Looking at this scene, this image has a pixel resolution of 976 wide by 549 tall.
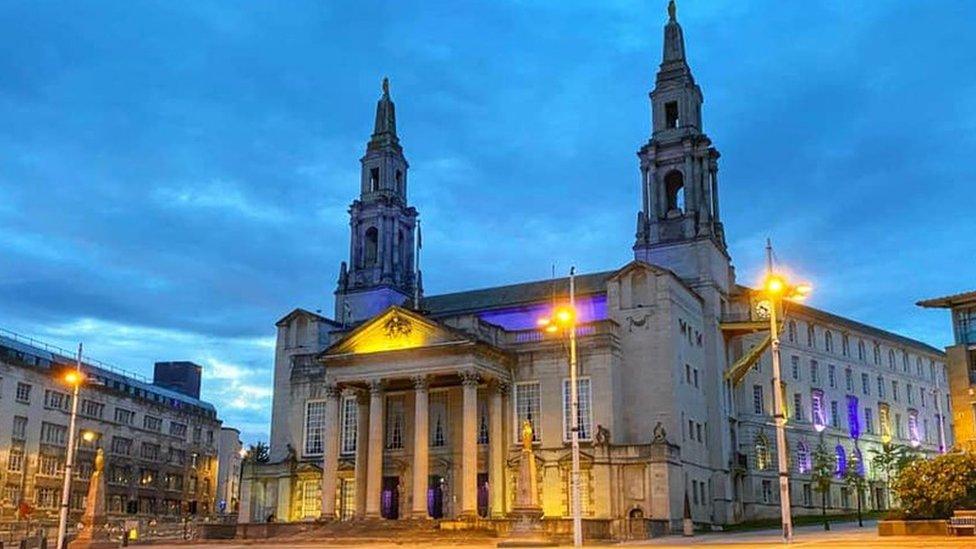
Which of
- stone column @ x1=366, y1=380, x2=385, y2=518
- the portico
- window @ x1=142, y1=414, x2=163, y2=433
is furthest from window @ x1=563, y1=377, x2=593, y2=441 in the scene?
window @ x1=142, y1=414, x2=163, y2=433

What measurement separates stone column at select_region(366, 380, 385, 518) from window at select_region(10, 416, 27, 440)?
37912mm

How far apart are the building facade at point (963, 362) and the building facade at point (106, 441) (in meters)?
54.7

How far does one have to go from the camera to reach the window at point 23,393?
8444 centimetres

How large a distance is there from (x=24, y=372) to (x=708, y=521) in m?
59.6

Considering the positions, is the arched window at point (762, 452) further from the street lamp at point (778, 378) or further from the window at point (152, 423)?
the window at point (152, 423)

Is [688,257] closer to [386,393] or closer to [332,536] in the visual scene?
[386,393]

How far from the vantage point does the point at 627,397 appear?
62219 millimetres

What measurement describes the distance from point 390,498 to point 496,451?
369 inches

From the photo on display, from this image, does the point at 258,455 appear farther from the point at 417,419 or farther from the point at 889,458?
the point at 889,458

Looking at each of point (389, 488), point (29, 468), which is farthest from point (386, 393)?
point (29, 468)

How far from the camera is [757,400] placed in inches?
3041

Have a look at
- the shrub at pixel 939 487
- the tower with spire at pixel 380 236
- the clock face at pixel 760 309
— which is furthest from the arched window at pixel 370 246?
the shrub at pixel 939 487

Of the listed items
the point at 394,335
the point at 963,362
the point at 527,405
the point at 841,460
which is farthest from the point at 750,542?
the point at 841,460

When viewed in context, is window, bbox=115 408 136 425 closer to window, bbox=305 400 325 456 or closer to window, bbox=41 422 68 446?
window, bbox=41 422 68 446
